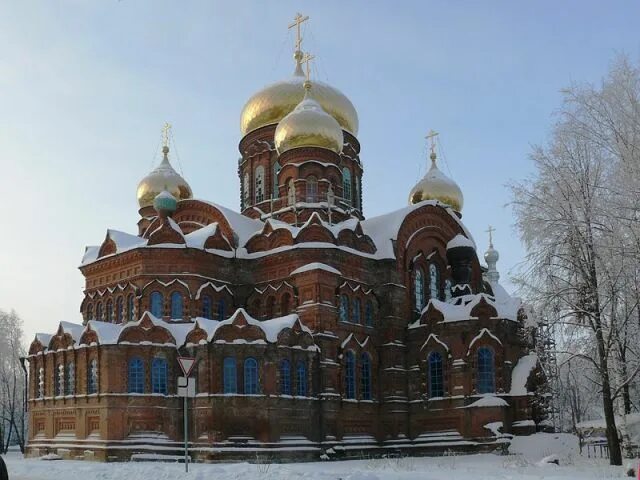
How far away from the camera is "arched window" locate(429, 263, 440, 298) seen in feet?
103

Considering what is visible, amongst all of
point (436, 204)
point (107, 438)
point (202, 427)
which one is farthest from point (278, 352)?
point (436, 204)

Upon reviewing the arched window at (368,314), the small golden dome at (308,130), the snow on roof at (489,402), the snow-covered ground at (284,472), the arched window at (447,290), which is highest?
the small golden dome at (308,130)

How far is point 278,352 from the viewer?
23.5 meters

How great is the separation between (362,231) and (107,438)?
38.3ft

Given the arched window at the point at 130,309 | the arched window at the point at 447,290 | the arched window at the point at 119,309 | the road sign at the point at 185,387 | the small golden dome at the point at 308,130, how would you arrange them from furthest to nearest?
the arched window at the point at 447,290, the small golden dome at the point at 308,130, the arched window at the point at 119,309, the arched window at the point at 130,309, the road sign at the point at 185,387

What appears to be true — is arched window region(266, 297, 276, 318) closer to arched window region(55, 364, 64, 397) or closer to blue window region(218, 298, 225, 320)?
blue window region(218, 298, 225, 320)

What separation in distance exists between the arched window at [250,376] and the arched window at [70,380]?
5645mm

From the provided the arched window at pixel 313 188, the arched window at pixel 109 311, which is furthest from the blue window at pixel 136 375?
the arched window at pixel 313 188

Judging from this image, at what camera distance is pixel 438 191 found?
38.0m

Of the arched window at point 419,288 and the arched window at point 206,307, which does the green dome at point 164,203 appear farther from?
the arched window at point 419,288

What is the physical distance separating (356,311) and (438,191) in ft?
40.0

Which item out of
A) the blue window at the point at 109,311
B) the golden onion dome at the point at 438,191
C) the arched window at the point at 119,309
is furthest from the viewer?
the golden onion dome at the point at 438,191

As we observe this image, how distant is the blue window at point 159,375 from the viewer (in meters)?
23.5

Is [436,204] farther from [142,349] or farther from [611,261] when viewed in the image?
[611,261]
